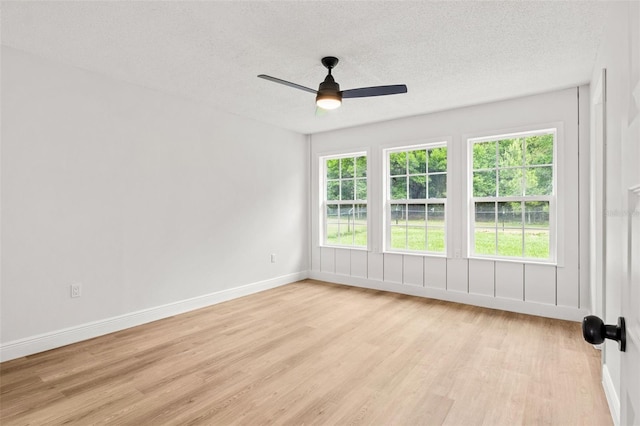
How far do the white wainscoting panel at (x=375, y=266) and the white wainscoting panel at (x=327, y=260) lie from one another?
0.70m

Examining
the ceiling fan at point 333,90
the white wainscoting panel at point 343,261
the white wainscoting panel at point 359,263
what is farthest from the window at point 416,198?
the ceiling fan at point 333,90

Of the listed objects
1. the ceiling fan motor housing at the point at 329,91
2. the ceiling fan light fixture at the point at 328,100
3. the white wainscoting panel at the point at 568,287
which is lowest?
the white wainscoting panel at the point at 568,287

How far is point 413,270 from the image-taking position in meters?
4.95

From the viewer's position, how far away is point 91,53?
9.88 ft

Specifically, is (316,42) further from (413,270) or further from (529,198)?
(413,270)

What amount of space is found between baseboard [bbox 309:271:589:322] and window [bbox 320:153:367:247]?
0.62 meters

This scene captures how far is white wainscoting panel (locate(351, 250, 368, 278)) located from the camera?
18.0ft

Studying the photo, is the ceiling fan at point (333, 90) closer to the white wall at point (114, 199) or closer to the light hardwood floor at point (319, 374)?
the white wall at point (114, 199)

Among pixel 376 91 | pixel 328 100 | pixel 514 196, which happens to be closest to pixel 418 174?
pixel 514 196

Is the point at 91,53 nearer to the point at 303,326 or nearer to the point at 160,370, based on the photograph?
the point at 160,370

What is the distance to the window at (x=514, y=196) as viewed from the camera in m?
4.07

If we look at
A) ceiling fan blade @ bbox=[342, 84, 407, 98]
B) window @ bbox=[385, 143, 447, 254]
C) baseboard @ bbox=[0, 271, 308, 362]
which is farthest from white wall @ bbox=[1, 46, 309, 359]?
ceiling fan blade @ bbox=[342, 84, 407, 98]

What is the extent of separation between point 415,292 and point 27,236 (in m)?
4.49

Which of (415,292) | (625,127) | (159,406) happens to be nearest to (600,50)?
(625,127)
